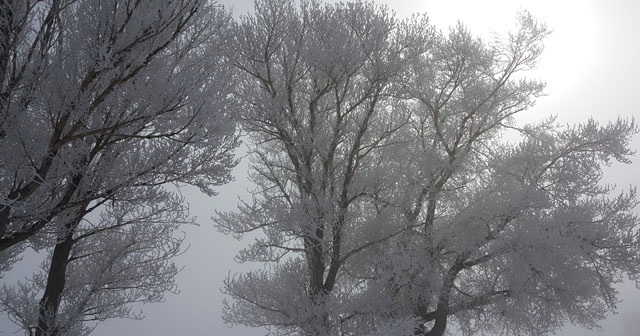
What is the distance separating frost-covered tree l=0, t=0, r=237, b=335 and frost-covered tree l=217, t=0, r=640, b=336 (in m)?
2.95

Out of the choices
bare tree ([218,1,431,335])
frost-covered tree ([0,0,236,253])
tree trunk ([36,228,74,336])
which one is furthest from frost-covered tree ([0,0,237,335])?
bare tree ([218,1,431,335])

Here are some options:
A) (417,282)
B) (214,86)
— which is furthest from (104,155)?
(417,282)

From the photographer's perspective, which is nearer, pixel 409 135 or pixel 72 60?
pixel 72 60

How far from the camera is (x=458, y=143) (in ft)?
40.0

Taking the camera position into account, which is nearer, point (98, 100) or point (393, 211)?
point (98, 100)

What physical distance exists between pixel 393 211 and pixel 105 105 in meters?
7.04

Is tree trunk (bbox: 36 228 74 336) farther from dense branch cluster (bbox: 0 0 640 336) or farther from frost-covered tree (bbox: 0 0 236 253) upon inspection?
frost-covered tree (bbox: 0 0 236 253)

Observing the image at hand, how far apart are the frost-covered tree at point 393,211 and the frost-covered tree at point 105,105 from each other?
2.95 metres

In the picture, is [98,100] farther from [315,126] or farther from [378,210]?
[378,210]

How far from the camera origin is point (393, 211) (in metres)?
11.2

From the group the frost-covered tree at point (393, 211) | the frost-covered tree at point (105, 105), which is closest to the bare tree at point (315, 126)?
the frost-covered tree at point (393, 211)

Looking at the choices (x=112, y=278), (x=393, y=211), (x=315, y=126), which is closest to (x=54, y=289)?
(x=112, y=278)

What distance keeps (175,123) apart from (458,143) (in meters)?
8.15

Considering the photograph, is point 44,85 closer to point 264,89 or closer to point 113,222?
point 113,222
